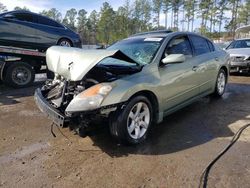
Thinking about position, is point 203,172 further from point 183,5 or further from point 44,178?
point 183,5

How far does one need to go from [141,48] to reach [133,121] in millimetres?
1517

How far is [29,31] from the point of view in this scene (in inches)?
372

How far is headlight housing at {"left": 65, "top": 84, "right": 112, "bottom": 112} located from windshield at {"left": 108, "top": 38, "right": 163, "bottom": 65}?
41.6 inches

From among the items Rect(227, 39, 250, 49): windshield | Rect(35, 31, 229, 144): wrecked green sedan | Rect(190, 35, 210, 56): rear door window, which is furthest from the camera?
Rect(227, 39, 250, 49): windshield

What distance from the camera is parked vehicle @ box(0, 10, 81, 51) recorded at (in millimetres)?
9023

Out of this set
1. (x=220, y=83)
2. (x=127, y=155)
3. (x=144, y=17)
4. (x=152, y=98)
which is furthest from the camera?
(x=144, y=17)

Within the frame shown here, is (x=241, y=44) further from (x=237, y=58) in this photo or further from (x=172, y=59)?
(x=172, y=59)

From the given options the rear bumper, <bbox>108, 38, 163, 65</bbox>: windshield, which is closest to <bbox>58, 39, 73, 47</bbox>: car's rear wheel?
<bbox>108, 38, 163, 65</bbox>: windshield

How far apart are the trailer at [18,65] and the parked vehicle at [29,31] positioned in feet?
1.17

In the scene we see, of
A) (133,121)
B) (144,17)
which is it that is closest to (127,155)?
(133,121)

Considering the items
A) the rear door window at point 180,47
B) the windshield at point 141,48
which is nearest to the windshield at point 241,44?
the rear door window at point 180,47

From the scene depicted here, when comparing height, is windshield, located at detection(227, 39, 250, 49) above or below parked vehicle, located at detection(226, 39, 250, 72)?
above

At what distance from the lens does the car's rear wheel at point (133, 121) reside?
12.6ft

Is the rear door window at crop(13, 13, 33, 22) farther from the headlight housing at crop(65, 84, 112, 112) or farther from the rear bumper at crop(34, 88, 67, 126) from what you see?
the headlight housing at crop(65, 84, 112, 112)
